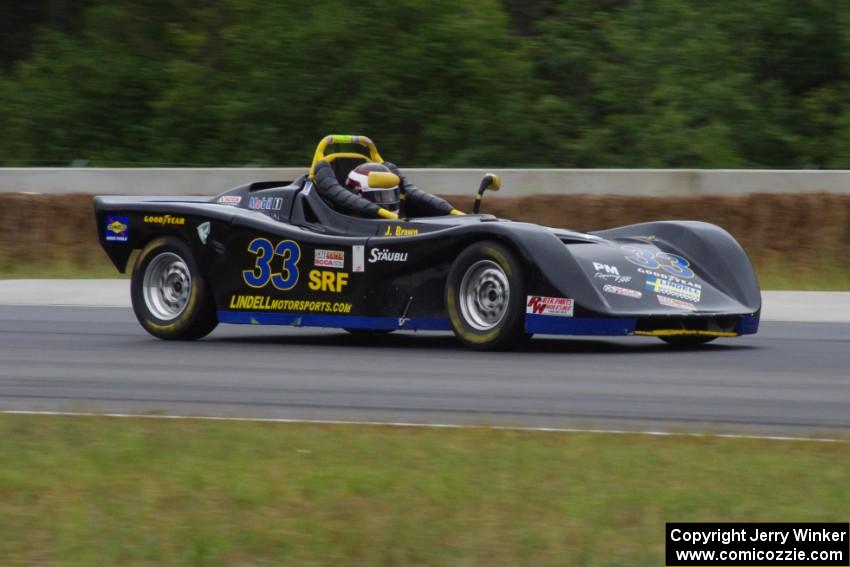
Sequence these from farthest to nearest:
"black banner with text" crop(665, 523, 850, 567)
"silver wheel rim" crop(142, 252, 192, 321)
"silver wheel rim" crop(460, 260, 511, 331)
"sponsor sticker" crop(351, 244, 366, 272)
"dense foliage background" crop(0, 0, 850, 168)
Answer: "dense foliage background" crop(0, 0, 850, 168) < "silver wheel rim" crop(142, 252, 192, 321) < "sponsor sticker" crop(351, 244, 366, 272) < "silver wheel rim" crop(460, 260, 511, 331) < "black banner with text" crop(665, 523, 850, 567)

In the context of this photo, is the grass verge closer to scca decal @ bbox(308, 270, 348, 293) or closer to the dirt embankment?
scca decal @ bbox(308, 270, 348, 293)

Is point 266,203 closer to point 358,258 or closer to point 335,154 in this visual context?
point 335,154

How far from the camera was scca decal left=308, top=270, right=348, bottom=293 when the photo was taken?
10.2m

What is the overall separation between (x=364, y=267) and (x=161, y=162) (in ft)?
51.1

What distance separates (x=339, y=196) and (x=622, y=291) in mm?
2467

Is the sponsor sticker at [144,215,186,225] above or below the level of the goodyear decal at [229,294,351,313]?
above

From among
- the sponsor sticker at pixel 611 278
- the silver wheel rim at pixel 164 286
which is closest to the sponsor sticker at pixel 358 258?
the silver wheel rim at pixel 164 286

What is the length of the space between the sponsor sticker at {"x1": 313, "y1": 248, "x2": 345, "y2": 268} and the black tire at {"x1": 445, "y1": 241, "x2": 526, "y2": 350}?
0.93 metres

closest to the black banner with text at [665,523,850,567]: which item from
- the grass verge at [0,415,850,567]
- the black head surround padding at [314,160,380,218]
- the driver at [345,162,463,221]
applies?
the grass verge at [0,415,850,567]

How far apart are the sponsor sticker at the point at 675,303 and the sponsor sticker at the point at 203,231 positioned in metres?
3.45

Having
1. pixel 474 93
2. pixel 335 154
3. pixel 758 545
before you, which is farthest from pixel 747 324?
pixel 474 93

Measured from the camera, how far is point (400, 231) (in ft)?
33.6

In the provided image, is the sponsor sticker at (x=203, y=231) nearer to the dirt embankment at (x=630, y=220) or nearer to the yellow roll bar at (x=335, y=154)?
the yellow roll bar at (x=335, y=154)

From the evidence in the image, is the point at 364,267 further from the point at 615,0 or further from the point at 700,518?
the point at 615,0
